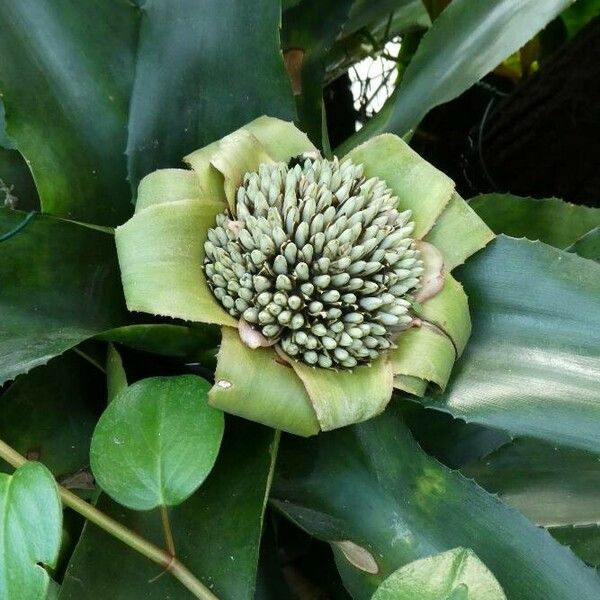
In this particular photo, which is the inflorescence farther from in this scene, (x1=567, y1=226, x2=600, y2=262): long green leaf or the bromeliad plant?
(x1=567, y1=226, x2=600, y2=262): long green leaf

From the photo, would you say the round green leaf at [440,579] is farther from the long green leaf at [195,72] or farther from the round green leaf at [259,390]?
the long green leaf at [195,72]

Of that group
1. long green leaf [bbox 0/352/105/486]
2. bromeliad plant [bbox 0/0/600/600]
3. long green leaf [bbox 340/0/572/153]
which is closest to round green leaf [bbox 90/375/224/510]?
bromeliad plant [bbox 0/0/600/600]

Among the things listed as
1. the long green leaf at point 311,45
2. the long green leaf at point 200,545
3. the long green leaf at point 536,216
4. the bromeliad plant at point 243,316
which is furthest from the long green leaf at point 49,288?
the long green leaf at point 536,216

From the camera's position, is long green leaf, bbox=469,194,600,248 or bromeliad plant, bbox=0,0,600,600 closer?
bromeliad plant, bbox=0,0,600,600

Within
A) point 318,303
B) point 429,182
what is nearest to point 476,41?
point 429,182

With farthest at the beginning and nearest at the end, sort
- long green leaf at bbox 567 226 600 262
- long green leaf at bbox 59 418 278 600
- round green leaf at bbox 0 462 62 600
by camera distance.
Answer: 1. long green leaf at bbox 567 226 600 262
2. long green leaf at bbox 59 418 278 600
3. round green leaf at bbox 0 462 62 600

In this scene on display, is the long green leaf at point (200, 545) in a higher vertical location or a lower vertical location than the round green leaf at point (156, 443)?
lower
